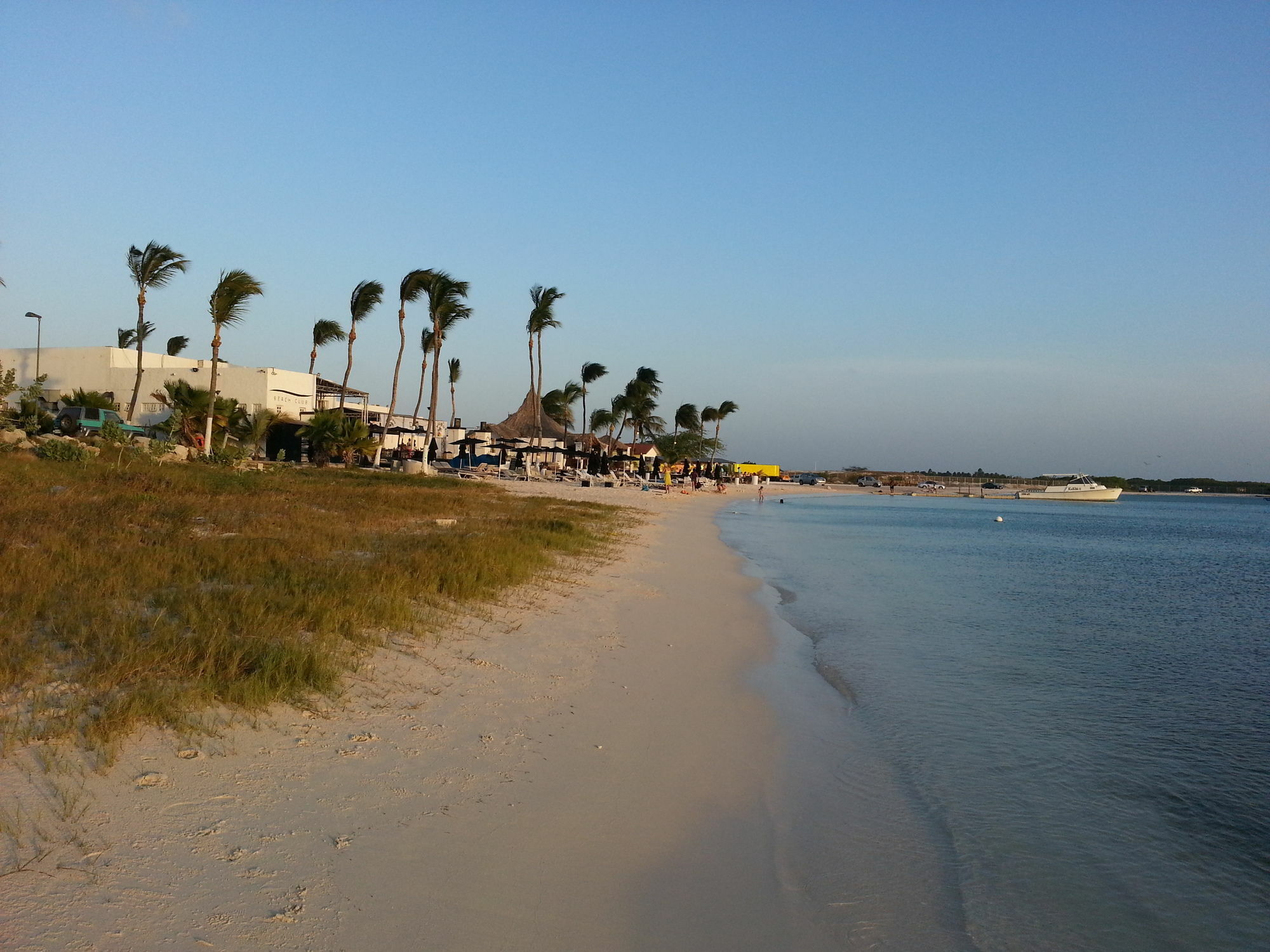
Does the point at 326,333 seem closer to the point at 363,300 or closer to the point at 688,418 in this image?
the point at 363,300

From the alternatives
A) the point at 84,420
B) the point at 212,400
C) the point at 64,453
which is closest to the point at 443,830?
the point at 64,453

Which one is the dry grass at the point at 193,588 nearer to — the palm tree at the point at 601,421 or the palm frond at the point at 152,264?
the palm frond at the point at 152,264

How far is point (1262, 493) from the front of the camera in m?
170

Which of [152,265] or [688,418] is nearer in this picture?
[152,265]

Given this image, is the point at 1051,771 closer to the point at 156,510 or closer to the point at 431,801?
the point at 431,801

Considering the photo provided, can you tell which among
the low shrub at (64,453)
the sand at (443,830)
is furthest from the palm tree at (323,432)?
the sand at (443,830)

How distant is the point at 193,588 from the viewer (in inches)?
284

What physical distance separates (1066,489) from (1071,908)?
93723 millimetres

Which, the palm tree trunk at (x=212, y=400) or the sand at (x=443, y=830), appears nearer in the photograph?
the sand at (x=443, y=830)

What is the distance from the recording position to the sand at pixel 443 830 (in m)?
3.00

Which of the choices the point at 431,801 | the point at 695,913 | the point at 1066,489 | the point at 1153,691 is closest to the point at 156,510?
the point at 431,801

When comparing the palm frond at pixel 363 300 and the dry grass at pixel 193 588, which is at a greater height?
the palm frond at pixel 363 300

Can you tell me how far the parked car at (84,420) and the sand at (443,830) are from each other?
26679mm

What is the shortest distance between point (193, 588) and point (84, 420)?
1050 inches
